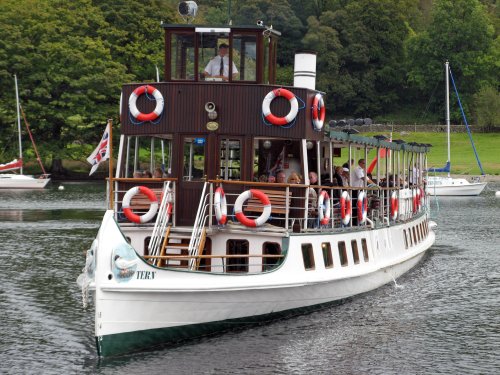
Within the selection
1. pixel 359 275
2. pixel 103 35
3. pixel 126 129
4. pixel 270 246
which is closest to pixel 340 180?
pixel 359 275

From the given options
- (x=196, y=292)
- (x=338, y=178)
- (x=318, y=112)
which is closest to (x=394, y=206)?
(x=338, y=178)

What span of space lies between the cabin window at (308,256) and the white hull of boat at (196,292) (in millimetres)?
155

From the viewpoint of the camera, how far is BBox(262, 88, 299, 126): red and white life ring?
29156 mm

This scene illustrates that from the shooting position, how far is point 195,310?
26312 millimetres

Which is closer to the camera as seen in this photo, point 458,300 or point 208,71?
point 208,71

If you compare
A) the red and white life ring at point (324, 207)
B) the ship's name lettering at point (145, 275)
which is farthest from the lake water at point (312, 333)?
the red and white life ring at point (324, 207)

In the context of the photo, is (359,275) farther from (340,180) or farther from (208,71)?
(208,71)

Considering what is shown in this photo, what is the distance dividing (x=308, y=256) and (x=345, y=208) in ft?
10.9

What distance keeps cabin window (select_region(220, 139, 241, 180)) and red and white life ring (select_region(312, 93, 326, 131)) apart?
240 cm

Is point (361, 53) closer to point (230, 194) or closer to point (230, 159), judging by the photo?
point (230, 159)

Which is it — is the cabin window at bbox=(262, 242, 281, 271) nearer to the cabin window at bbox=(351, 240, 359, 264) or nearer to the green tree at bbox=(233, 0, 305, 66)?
the cabin window at bbox=(351, 240, 359, 264)

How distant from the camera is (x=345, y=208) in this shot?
32.5 meters

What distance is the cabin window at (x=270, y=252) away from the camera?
95.5 feet

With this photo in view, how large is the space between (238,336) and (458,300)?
11.3m
